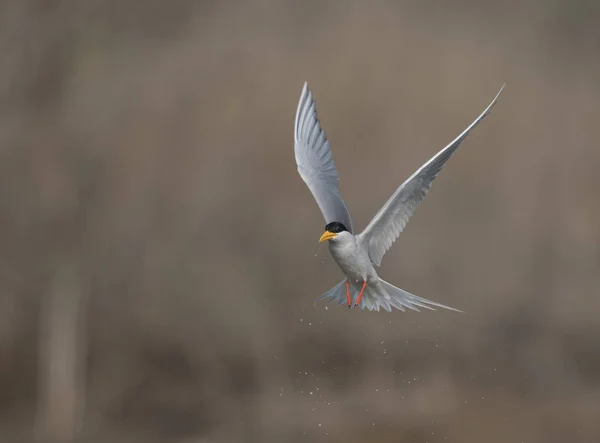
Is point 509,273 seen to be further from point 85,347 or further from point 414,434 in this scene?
point 85,347

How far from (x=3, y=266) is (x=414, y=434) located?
3.76 m

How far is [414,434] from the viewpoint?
32.2 ft

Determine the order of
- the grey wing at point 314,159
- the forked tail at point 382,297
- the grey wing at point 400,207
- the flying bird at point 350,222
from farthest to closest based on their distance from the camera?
1. the grey wing at point 314,159
2. the forked tail at point 382,297
3. the flying bird at point 350,222
4. the grey wing at point 400,207

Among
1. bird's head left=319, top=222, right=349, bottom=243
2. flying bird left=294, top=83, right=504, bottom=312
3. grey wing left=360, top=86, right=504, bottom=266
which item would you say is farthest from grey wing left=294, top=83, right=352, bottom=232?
bird's head left=319, top=222, right=349, bottom=243

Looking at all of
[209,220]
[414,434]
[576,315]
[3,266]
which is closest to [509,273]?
[576,315]

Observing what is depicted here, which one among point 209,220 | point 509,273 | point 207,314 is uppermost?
point 209,220

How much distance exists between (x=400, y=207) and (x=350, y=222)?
1.35 feet

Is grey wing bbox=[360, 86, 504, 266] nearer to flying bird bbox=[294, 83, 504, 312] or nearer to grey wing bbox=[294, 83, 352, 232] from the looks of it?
flying bird bbox=[294, 83, 504, 312]

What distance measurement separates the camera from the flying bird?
523cm

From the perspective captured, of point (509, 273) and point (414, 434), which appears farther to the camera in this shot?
point (509, 273)

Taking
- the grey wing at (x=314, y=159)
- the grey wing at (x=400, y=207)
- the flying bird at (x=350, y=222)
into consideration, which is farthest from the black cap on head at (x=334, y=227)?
the grey wing at (x=314, y=159)

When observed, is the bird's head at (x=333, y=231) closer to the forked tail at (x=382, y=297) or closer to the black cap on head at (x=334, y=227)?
the black cap on head at (x=334, y=227)

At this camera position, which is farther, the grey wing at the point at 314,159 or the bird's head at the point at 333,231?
the grey wing at the point at 314,159

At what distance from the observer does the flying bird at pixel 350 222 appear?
5234 mm
